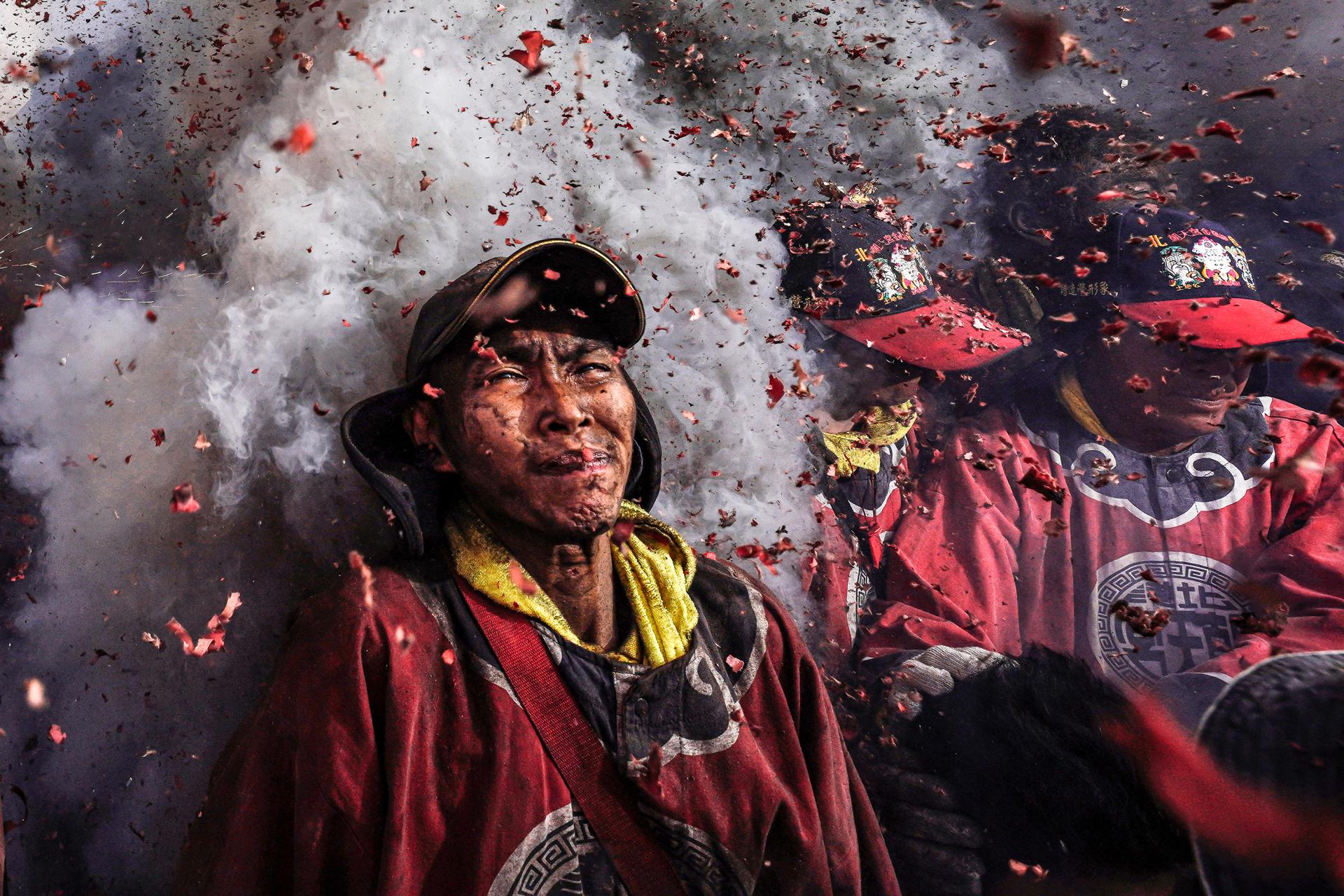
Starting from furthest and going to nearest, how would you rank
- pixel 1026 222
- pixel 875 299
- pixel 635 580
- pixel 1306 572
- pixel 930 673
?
pixel 1026 222 → pixel 875 299 → pixel 1306 572 → pixel 930 673 → pixel 635 580

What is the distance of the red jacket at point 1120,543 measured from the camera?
10.9 feet

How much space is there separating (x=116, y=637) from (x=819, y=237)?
3.12 meters

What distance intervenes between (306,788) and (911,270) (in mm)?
3130

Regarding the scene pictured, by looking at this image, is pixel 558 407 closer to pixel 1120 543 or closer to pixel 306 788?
pixel 306 788

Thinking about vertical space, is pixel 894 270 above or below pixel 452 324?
below

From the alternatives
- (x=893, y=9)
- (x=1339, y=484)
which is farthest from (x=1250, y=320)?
(x=893, y=9)

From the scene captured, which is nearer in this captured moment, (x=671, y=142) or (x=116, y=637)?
(x=116, y=637)

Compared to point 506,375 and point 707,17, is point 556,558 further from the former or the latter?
point 707,17

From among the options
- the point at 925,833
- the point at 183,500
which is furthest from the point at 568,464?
the point at 925,833

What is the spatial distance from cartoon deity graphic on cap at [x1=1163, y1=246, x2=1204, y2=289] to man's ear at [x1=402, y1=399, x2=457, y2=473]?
122 inches

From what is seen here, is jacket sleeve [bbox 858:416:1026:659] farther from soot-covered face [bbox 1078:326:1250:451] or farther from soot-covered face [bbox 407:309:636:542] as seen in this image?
soot-covered face [bbox 407:309:636:542]

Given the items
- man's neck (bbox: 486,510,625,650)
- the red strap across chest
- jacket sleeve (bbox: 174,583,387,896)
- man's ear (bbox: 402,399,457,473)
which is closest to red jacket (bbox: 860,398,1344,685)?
man's neck (bbox: 486,510,625,650)

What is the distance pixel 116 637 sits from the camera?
2.77 meters

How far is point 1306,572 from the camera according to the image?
3.35 meters
